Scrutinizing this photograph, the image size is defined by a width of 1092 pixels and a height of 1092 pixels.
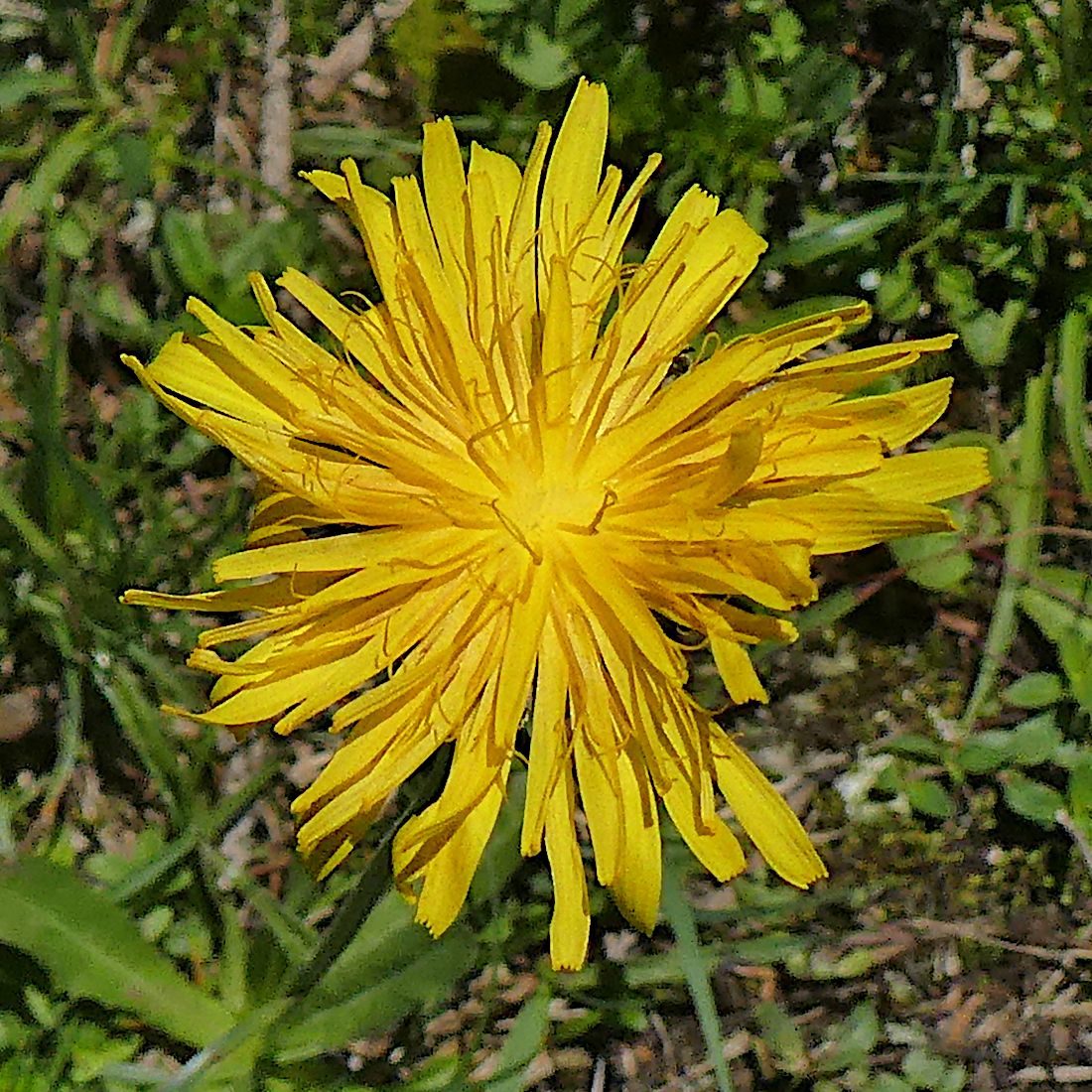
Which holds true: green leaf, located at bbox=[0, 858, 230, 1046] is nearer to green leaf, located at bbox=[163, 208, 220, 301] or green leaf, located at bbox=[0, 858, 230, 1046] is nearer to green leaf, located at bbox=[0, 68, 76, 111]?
green leaf, located at bbox=[163, 208, 220, 301]

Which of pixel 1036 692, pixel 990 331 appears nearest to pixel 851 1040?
pixel 1036 692

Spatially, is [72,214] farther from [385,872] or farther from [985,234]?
[985,234]

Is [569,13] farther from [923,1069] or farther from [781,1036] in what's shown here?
[923,1069]

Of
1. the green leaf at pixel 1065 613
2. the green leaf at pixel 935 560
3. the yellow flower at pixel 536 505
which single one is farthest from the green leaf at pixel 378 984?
the green leaf at pixel 1065 613

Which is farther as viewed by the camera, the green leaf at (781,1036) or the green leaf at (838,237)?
the green leaf at (781,1036)

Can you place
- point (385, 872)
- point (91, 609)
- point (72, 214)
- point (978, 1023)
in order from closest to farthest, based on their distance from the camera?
point (385, 872), point (91, 609), point (978, 1023), point (72, 214)

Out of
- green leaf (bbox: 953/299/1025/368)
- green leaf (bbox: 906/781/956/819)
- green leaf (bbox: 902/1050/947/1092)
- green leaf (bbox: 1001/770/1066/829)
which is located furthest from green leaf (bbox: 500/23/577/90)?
green leaf (bbox: 902/1050/947/1092)

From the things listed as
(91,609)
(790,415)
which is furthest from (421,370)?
(91,609)

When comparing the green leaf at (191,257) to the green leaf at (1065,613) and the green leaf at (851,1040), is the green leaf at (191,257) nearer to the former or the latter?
the green leaf at (1065,613)
